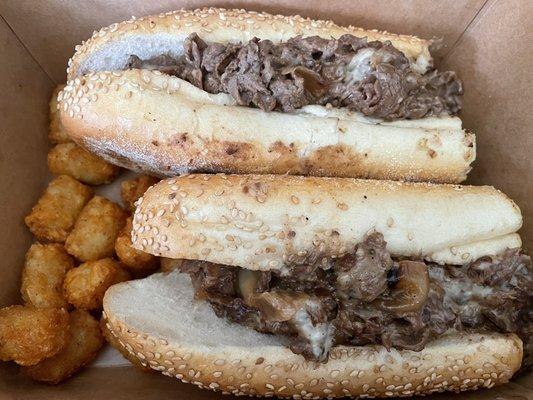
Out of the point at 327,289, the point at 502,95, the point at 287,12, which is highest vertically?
the point at 502,95

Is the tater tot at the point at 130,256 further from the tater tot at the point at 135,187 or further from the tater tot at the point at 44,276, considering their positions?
the tater tot at the point at 44,276

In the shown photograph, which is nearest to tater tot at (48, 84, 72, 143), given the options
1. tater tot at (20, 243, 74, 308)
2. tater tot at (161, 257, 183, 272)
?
tater tot at (20, 243, 74, 308)

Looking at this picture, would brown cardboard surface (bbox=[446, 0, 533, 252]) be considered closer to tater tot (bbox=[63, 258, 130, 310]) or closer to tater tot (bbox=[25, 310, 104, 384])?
tater tot (bbox=[63, 258, 130, 310])

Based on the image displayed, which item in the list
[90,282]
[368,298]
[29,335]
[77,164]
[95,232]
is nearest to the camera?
[368,298]

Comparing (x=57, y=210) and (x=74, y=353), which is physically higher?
(x=57, y=210)

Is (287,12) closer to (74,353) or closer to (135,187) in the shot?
(135,187)

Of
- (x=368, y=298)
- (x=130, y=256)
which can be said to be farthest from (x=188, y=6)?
(x=368, y=298)

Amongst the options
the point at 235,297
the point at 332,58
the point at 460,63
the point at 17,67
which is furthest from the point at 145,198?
the point at 460,63
